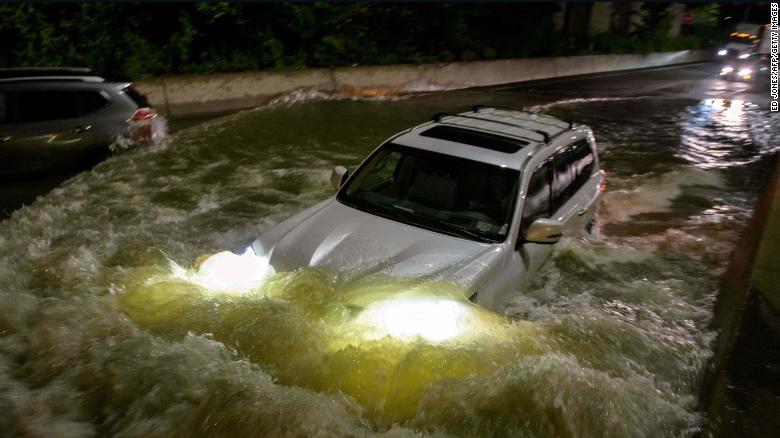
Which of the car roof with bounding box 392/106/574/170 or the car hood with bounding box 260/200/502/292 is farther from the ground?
the car roof with bounding box 392/106/574/170

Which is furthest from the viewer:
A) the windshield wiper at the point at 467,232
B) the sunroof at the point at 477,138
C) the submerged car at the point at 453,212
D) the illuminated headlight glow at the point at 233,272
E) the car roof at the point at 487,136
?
the sunroof at the point at 477,138

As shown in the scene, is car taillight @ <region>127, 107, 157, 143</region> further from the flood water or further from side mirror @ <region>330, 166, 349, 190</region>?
side mirror @ <region>330, 166, 349, 190</region>

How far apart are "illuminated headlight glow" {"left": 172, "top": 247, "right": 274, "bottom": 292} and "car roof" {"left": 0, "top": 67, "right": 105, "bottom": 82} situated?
468 centimetres

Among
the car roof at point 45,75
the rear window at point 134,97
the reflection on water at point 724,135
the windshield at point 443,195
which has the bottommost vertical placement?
the reflection on water at point 724,135

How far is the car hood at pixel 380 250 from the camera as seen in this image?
15.1 feet

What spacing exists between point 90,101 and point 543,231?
630cm

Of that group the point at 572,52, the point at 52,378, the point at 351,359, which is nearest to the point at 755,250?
the point at 351,359

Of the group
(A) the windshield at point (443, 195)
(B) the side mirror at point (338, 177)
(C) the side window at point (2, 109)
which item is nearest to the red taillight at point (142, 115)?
(C) the side window at point (2, 109)

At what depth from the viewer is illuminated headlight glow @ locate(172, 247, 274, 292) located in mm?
4820

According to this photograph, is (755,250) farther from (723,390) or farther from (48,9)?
(48,9)

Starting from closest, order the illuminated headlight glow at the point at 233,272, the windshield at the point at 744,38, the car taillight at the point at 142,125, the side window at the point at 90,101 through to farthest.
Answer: the illuminated headlight glow at the point at 233,272
the side window at the point at 90,101
the car taillight at the point at 142,125
the windshield at the point at 744,38

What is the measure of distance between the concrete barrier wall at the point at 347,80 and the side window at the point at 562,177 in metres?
9.79

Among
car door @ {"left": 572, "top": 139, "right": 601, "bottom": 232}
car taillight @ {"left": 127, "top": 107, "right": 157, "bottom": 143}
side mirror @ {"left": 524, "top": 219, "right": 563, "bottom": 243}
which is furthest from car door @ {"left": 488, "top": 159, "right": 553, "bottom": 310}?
car taillight @ {"left": 127, "top": 107, "right": 157, "bottom": 143}

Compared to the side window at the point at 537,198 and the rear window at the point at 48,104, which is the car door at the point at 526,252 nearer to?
the side window at the point at 537,198
